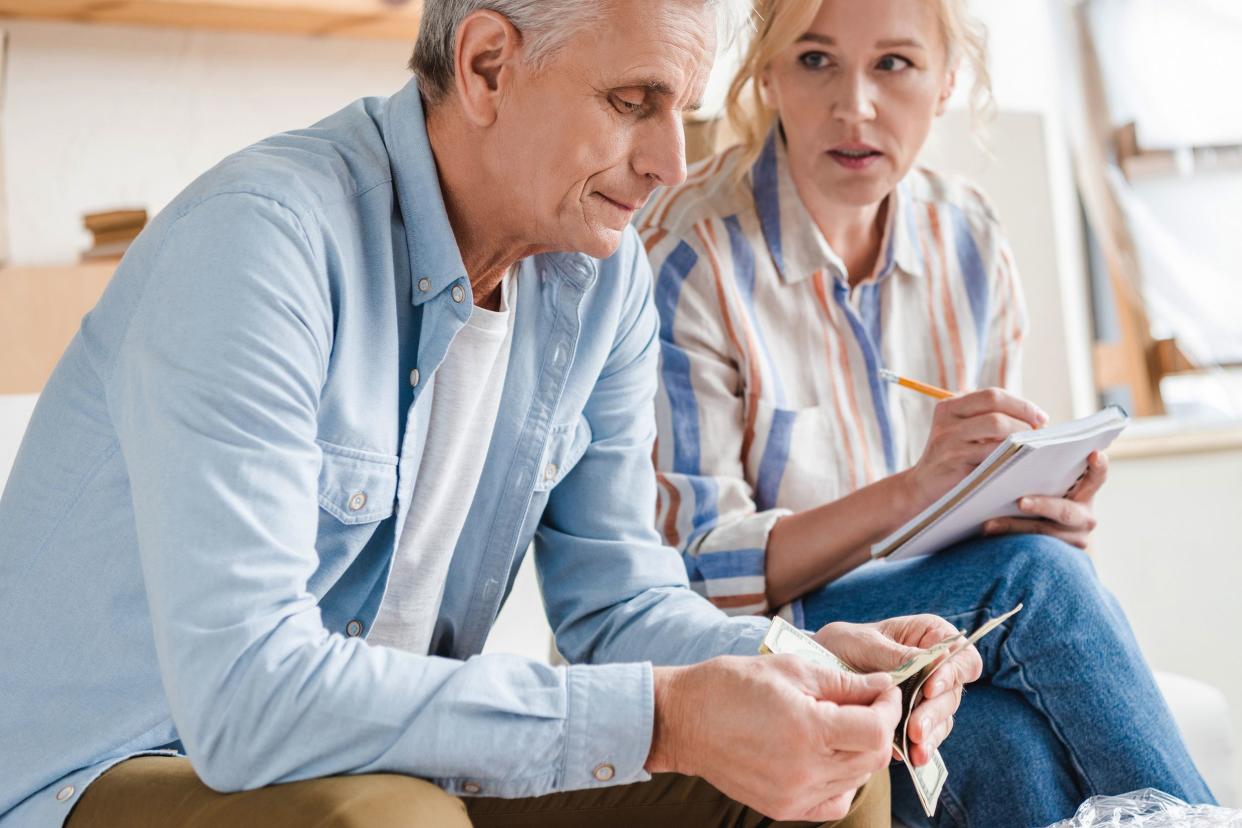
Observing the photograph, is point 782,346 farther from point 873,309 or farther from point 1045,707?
point 1045,707

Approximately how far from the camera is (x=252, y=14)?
79.6 inches

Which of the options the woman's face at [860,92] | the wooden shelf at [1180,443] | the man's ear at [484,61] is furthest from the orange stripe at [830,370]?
the wooden shelf at [1180,443]

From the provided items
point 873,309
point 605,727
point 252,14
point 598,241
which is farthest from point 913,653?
point 252,14

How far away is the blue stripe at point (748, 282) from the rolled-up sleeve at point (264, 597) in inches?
29.9

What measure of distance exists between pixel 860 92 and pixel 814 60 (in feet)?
0.26

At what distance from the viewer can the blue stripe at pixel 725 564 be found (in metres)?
1.53

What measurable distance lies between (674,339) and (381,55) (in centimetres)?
88

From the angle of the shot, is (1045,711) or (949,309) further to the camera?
(949,309)

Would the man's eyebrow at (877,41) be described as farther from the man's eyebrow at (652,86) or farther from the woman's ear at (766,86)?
the man's eyebrow at (652,86)

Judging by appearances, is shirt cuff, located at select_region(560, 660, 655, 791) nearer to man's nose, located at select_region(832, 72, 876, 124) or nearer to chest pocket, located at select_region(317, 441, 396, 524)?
chest pocket, located at select_region(317, 441, 396, 524)

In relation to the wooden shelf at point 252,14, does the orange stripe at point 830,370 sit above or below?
below

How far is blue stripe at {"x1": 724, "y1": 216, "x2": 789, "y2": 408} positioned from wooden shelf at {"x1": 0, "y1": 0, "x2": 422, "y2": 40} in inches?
25.9

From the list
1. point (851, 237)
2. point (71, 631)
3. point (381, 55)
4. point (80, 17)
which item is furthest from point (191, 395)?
point (381, 55)

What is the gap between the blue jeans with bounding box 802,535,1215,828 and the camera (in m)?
1.30
